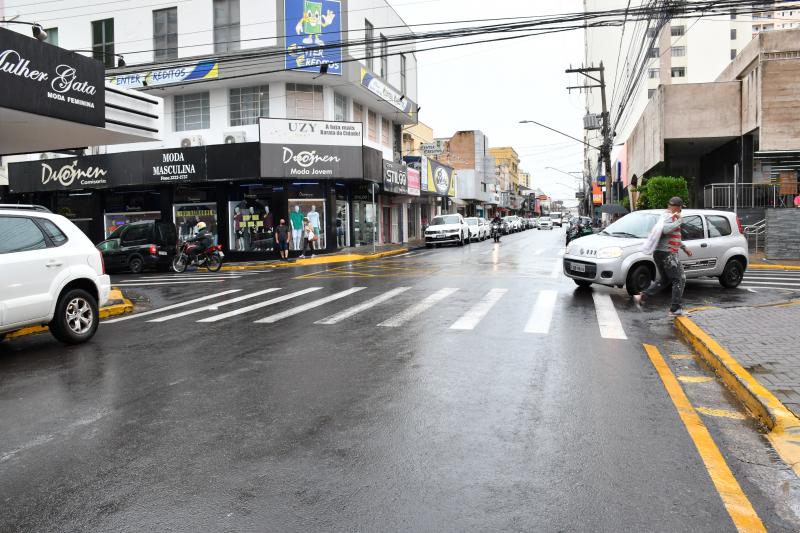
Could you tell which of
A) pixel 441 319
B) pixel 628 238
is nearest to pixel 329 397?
pixel 441 319

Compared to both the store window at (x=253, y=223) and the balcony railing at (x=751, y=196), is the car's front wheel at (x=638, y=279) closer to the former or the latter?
the balcony railing at (x=751, y=196)

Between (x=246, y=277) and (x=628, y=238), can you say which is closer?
(x=628, y=238)

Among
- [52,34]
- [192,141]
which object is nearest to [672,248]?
[192,141]

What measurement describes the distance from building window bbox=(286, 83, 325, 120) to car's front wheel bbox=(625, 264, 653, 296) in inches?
790

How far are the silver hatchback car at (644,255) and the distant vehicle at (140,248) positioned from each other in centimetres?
1571

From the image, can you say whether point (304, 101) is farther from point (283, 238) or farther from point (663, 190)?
point (663, 190)

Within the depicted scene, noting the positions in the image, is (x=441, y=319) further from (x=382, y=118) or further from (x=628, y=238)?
(x=382, y=118)

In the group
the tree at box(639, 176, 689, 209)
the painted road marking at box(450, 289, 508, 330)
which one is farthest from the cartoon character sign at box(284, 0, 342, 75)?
the painted road marking at box(450, 289, 508, 330)

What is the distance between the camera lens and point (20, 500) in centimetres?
368

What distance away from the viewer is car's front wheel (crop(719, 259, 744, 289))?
13.2 metres

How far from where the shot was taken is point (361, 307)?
11.4m

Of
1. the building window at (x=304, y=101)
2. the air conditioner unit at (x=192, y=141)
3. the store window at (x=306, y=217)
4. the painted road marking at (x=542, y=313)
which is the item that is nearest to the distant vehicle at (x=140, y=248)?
the store window at (x=306, y=217)

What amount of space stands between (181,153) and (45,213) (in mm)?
20401

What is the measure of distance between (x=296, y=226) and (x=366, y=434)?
24255 mm
